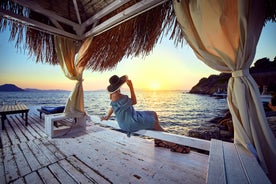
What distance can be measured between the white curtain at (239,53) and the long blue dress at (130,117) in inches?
39.0

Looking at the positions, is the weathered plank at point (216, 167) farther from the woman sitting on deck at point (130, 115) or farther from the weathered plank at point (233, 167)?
the woman sitting on deck at point (130, 115)

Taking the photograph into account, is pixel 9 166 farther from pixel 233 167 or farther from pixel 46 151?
pixel 233 167

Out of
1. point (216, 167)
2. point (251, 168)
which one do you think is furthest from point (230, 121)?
point (216, 167)

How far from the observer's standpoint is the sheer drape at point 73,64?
2.52 metres

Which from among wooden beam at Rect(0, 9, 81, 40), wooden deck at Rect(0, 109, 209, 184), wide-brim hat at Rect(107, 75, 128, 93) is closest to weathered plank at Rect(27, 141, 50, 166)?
wooden deck at Rect(0, 109, 209, 184)

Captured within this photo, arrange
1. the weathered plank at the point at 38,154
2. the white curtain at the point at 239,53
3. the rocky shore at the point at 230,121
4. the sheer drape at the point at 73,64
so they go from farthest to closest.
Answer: the rocky shore at the point at 230,121, the sheer drape at the point at 73,64, the weathered plank at the point at 38,154, the white curtain at the point at 239,53

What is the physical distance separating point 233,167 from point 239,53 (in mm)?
947

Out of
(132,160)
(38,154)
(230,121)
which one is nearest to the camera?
(132,160)

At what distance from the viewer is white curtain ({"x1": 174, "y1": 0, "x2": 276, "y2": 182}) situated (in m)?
0.97

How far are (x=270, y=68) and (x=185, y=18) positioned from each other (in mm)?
14086

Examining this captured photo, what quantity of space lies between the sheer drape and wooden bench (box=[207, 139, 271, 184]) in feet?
8.18

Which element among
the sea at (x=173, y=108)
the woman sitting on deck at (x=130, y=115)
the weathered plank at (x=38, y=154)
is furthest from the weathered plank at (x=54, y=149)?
the sea at (x=173, y=108)

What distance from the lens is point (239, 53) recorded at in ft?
3.46

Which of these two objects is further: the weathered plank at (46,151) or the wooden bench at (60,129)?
the wooden bench at (60,129)
